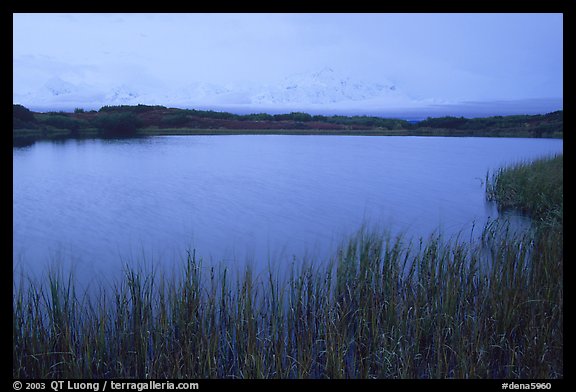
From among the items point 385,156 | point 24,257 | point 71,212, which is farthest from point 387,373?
A: point 385,156

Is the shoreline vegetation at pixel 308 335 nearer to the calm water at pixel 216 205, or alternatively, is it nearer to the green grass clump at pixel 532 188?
the calm water at pixel 216 205

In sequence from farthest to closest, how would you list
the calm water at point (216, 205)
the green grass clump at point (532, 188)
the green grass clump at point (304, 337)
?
1. the green grass clump at point (532, 188)
2. the calm water at point (216, 205)
3. the green grass clump at point (304, 337)

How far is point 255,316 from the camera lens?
16.8 ft

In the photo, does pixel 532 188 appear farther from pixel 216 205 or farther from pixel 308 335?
pixel 308 335

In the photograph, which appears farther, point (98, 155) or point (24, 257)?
point (98, 155)

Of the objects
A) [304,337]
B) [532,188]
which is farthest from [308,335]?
[532,188]

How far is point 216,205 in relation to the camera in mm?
14352

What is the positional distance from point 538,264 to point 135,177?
56.3 feet

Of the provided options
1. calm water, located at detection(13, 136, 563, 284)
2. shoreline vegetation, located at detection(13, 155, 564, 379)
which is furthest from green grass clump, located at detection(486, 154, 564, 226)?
shoreline vegetation, located at detection(13, 155, 564, 379)

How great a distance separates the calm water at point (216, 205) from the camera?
945cm

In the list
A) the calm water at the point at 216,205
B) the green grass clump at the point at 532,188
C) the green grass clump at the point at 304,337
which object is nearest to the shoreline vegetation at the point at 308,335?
the green grass clump at the point at 304,337

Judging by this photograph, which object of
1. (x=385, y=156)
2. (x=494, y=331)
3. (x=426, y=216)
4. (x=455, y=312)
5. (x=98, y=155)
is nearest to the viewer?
(x=494, y=331)
